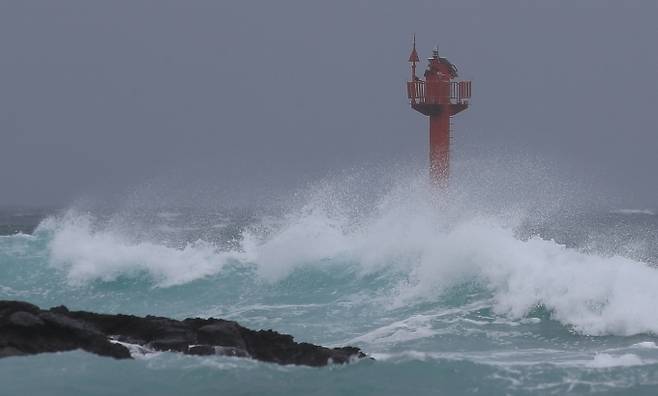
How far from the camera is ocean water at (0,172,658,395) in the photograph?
10.2 metres

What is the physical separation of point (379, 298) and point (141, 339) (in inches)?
276

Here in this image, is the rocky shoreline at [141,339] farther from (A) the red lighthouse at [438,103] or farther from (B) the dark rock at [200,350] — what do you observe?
(A) the red lighthouse at [438,103]

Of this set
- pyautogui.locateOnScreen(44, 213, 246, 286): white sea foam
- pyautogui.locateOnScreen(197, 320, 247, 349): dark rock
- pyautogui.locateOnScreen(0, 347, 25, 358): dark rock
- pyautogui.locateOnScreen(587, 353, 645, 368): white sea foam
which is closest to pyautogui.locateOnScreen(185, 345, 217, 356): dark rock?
pyautogui.locateOnScreen(197, 320, 247, 349): dark rock

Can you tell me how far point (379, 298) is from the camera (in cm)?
1747

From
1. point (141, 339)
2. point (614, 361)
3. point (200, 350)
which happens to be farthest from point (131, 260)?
point (614, 361)

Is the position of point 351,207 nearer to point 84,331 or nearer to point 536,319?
point 536,319

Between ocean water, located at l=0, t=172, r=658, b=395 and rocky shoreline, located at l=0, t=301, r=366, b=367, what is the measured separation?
219 millimetres

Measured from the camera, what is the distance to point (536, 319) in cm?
1474

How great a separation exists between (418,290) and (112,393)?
8.74m

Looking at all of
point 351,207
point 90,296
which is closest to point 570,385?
point 90,296

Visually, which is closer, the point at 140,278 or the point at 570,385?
the point at 570,385

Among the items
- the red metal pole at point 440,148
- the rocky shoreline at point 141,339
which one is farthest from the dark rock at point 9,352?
the red metal pole at point 440,148

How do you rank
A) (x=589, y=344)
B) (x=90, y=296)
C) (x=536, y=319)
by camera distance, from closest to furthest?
(x=589, y=344)
(x=536, y=319)
(x=90, y=296)

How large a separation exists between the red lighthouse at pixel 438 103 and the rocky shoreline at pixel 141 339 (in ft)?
44.0
